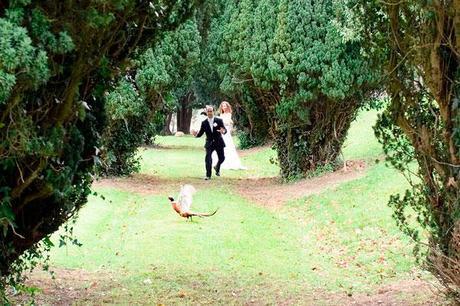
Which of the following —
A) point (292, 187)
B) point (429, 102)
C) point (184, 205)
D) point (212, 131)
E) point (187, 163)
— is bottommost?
point (187, 163)

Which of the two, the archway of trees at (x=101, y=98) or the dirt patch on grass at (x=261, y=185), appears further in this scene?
the dirt patch on grass at (x=261, y=185)

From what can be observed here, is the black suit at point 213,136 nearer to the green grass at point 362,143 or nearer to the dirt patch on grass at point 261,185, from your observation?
the dirt patch on grass at point 261,185

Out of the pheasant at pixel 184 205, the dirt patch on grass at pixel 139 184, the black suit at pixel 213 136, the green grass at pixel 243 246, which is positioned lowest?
the dirt patch on grass at pixel 139 184

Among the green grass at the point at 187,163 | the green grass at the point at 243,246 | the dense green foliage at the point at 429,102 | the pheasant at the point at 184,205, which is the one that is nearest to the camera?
the dense green foliage at the point at 429,102

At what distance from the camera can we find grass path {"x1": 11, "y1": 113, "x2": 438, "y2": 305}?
927cm

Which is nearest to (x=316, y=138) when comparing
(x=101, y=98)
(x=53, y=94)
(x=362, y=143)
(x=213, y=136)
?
(x=213, y=136)

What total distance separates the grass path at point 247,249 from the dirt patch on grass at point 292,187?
5 centimetres

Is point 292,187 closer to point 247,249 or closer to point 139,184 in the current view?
point 139,184

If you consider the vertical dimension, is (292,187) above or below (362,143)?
below

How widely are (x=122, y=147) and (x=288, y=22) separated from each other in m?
6.20

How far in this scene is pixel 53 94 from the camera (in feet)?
20.7

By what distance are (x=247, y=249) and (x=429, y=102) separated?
521 centimetres

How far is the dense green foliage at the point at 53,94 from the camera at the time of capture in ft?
17.2

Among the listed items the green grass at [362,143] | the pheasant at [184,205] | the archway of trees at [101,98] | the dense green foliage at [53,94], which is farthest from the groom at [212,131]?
the dense green foliage at [53,94]
